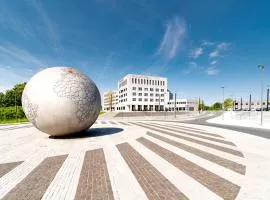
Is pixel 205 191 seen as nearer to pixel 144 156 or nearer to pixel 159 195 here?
pixel 159 195

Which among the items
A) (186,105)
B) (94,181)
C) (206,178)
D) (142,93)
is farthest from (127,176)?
(186,105)

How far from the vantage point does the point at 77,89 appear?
32.4 ft

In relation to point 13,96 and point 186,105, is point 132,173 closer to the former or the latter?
point 13,96

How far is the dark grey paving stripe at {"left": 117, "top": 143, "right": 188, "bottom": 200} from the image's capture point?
4004mm

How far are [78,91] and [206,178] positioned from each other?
26.3 feet

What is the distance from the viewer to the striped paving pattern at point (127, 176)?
13.3 feet

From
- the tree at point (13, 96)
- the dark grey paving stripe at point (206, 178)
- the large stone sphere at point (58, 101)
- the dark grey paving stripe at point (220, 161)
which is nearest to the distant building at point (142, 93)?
the tree at point (13, 96)

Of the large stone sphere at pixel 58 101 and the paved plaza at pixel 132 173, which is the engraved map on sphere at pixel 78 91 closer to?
the large stone sphere at pixel 58 101

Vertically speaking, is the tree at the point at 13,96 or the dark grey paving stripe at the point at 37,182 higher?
the tree at the point at 13,96

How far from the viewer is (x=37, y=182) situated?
460 centimetres

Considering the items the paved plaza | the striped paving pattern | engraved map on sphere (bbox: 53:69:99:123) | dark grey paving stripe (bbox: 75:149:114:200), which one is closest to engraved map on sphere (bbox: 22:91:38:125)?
engraved map on sphere (bbox: 53:69:99:123)

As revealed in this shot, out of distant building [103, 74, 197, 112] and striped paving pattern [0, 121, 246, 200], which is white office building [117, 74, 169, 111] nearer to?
distant building [103, 74, 197, 112]

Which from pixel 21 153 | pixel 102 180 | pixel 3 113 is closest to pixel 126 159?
pixel 102 180

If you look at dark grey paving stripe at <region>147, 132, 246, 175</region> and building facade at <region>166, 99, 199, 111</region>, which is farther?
building facade at <region>166, 99, 199, 111</region>
